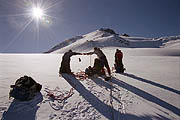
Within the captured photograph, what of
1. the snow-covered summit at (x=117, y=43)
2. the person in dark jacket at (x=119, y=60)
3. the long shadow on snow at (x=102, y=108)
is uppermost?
the snow-covered summit at (x=117, y=43)

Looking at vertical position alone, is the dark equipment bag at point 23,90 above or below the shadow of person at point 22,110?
above

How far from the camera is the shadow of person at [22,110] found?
4066 mm

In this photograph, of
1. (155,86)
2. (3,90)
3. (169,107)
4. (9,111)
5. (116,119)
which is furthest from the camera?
(155,86)

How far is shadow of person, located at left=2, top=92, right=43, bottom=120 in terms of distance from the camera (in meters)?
4.07

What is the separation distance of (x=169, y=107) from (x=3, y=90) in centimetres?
680

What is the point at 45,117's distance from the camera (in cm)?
411

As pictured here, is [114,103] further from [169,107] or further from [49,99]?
[49,99]

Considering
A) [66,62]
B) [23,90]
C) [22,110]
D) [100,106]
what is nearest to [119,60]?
[66,62]

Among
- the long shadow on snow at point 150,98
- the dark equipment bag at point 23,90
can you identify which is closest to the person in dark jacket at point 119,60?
the long shadow on snow at point 150,98

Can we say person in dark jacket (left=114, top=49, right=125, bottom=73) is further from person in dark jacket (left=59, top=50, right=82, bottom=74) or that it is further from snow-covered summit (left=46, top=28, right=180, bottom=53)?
snow-covered summit (left=46, top=28, right=180, bottom=53)

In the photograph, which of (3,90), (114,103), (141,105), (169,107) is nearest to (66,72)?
(3,90)

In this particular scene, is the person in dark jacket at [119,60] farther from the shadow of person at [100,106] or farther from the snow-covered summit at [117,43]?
the snow-covered summit at [117,43]

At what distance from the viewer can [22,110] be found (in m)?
4.44

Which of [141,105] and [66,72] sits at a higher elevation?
[66,72]
